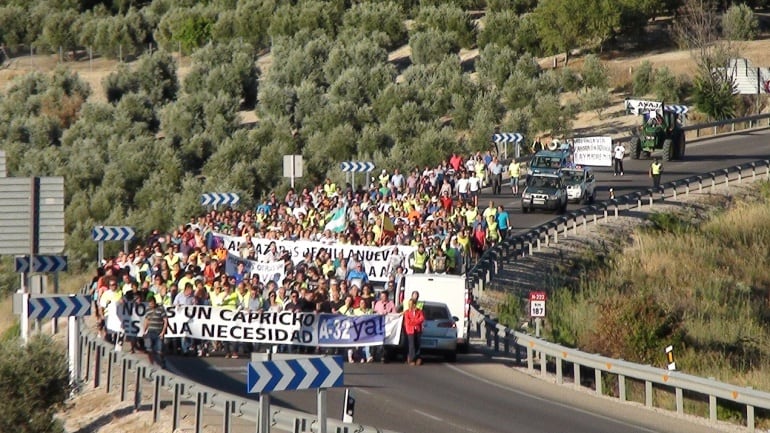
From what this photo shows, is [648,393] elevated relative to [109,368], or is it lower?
lower

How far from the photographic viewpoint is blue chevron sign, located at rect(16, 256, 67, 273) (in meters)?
26.4

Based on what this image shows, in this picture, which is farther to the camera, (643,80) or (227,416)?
(643,80)

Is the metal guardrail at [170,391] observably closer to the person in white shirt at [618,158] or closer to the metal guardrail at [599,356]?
the metal guardrail at [599,356]

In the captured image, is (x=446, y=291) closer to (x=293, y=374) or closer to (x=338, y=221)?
(x=338, y=221)

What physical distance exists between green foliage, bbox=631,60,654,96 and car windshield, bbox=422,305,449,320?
178ft

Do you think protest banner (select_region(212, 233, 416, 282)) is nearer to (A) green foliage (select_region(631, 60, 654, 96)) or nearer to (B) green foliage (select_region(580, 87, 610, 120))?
(B) green foliage (select_region(580, 87, 610, 120))

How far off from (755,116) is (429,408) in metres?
51.5

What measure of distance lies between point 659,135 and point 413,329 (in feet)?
117

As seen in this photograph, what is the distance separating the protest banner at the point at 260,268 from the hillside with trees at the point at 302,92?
19.9 metres

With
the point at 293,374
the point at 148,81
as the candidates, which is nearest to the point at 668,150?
the point at 148,81

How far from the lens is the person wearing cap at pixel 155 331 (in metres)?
24.2

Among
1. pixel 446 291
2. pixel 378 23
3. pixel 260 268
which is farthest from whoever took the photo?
pixel 378 23

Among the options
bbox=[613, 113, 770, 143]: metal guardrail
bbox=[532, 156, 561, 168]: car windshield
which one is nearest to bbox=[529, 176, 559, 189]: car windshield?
bbox=[532, 156, 561, 168]: car windshield

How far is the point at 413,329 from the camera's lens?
25766 millimetres
